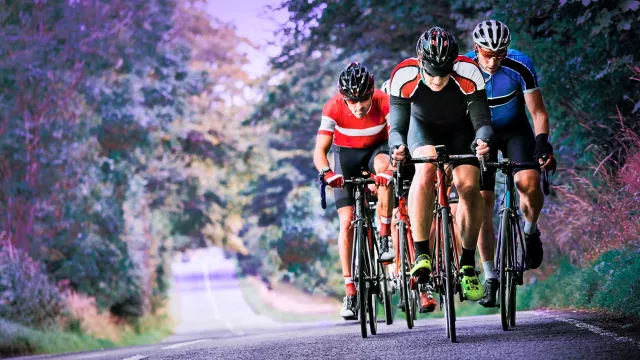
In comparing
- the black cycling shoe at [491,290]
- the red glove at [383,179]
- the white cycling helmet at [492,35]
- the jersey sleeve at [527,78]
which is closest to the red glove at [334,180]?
the red glove at [383,179]

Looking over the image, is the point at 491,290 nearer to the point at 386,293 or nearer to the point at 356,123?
the point at 386,293

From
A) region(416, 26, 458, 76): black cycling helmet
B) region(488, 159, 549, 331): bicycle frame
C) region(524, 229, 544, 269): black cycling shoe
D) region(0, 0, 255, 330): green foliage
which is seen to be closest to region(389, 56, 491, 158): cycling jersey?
region(416, 26, 458, 76): black cycling helmet

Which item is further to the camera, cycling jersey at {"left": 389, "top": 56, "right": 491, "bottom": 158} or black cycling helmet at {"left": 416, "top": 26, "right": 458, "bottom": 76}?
cycling jersey at {"left": 389, "top": 56, "right": 491, "bottom": 158}

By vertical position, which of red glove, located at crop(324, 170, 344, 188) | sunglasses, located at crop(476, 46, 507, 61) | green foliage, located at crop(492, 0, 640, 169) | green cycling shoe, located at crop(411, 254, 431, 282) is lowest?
green cycling shoe, located at crop(411, 254, 431, 282)

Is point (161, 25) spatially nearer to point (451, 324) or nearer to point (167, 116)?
point (167, 116)

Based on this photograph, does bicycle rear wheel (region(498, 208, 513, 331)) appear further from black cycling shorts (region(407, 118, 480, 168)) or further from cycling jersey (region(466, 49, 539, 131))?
cycling jersey (region(466, 49, 539, 131))

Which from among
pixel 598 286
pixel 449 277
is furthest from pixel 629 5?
pixel 449 277

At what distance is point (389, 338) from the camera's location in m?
8.70

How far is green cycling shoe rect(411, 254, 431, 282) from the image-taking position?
797cm

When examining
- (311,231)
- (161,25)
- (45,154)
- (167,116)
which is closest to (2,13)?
(45,154)

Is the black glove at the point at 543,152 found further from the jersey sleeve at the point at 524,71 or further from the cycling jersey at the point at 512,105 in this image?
the jersey sleeve at the point at 524,71

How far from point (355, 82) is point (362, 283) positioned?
182 centimetres

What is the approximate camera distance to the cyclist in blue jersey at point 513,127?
876 cm

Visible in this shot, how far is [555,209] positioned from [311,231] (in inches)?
1010
